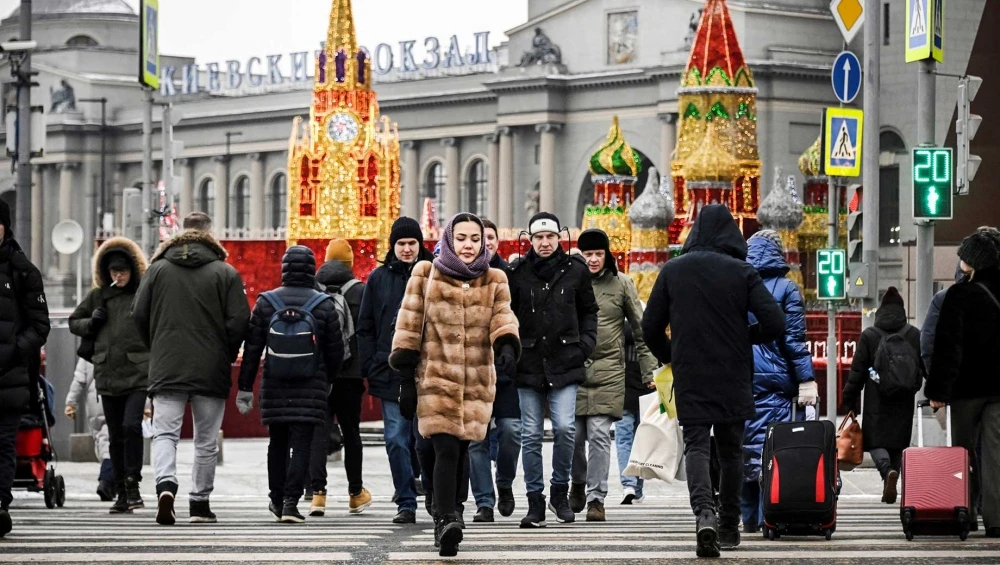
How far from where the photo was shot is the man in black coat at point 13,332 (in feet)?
44.4

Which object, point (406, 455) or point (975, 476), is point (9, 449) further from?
point (975, 476)

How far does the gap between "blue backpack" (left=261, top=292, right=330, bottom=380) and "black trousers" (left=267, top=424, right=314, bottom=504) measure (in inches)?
15.5

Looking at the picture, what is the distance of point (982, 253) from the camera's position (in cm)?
1373

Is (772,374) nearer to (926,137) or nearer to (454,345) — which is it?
(454,345)

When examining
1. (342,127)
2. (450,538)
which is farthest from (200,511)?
(342,127)

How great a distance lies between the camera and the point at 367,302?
14.9m

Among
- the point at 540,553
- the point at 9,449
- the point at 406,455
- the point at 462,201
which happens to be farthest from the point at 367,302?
the point at 462,201

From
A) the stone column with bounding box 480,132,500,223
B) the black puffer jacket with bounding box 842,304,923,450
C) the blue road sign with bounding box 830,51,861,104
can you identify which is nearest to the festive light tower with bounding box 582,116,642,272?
the blue road sign with bounding box 830,51,861,104

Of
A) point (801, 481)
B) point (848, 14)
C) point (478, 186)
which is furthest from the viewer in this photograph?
point (478, 186)

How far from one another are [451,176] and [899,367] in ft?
232

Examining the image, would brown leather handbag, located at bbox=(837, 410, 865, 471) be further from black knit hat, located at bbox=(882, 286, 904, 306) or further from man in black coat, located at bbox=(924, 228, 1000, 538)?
man in black coat, located at bbox=(924, 228, 1000, 538)

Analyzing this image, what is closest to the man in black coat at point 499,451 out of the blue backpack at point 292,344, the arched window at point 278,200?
the blue backpack at point 292,344

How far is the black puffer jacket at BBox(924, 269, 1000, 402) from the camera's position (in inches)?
537

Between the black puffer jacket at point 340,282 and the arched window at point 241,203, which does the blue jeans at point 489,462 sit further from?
the arched window at point 241,203
